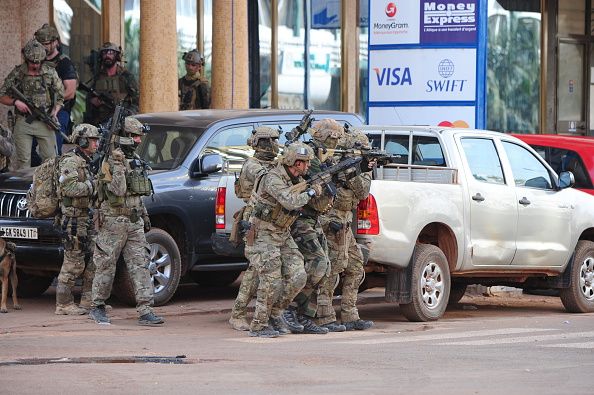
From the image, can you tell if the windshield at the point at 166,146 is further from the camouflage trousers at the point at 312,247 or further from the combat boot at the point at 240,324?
the camouflage trousers at the point at 312,247

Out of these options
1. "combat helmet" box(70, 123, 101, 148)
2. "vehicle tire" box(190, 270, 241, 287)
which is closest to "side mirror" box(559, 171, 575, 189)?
"vehicle tire" box(190, 270, 241, 287)

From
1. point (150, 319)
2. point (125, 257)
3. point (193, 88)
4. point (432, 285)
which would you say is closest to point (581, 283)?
point (432, 285)

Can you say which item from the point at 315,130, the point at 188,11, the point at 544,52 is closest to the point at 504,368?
the point at 315,130

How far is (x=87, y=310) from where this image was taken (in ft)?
42.9

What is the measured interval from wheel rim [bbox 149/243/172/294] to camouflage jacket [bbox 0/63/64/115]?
3316 millimetres

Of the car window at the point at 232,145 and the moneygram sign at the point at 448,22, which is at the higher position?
the moneygram sign at the point at 448,22

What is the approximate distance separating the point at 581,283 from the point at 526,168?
4.75 ft

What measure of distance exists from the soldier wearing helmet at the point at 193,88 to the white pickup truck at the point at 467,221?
5012 millimetres

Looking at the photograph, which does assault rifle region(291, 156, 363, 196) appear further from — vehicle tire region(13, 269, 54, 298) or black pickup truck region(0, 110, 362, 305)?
vehicle tire region(13, 269, 54, 298)

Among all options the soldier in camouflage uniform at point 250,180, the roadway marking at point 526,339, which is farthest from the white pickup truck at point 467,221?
the roadway marking at point 526,339

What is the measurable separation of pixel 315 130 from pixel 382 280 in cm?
176

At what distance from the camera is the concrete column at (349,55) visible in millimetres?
24328

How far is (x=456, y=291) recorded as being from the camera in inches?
600

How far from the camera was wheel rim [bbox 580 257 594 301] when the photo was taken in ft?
48.5
